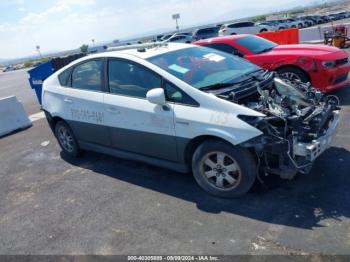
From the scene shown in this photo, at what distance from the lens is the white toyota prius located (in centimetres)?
359

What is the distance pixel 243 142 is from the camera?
3555mm

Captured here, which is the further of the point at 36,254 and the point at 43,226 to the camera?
the point at 43,226

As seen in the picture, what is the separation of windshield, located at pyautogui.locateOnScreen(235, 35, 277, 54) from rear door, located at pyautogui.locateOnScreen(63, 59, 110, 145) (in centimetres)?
429

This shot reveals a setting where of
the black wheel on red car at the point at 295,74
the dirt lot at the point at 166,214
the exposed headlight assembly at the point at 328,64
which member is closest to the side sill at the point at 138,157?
the dirt lot at the point at 166,214

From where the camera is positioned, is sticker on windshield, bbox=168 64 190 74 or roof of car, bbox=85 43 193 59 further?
roof of car, bbox=85 43 193 59

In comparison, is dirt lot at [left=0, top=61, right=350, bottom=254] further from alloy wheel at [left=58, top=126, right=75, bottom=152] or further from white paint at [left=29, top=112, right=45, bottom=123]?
white paint at [left=29, top=112, right=45, bottom=123]

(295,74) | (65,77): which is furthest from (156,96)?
(295,74)

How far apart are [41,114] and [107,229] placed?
7500 mm

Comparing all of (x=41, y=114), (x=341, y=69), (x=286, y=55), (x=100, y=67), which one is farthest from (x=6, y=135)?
(x=341, y=69)

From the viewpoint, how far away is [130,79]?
177 inches

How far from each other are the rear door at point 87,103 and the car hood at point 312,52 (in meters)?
4.20

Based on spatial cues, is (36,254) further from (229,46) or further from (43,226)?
(229,46)

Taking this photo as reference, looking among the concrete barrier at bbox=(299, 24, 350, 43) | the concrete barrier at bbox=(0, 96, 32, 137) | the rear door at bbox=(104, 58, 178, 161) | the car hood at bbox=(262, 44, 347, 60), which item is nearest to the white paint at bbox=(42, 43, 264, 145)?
the rear door at bbox=(104, 58, 178, 161)

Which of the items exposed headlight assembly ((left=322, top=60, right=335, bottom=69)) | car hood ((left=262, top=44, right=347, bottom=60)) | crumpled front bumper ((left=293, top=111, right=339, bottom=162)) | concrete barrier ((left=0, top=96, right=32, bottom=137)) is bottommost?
concrete barrier ((left=0, top=96, right=32, bottom=137))
